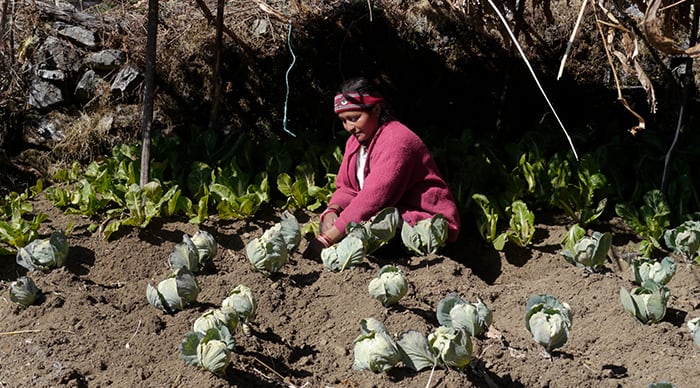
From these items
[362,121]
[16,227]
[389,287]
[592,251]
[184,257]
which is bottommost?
[592,251]

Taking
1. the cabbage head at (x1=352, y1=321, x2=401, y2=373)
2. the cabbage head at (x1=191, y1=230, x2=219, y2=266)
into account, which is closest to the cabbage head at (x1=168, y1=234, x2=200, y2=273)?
the cabbage head at (x1=191, y1=230, x2=219, y2=266)

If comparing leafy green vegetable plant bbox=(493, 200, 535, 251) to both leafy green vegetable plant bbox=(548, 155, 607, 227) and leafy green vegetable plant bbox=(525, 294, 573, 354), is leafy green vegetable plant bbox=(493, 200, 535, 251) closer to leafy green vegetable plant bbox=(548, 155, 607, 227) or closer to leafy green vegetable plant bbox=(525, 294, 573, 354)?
leafy green vegetable plant bbox=(548, 155, 607, 227)

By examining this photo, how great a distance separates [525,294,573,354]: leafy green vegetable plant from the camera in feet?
9.78

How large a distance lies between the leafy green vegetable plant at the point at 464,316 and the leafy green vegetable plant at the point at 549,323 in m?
0.16

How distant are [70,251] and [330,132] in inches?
81.3

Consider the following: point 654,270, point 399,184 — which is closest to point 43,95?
point 399,184

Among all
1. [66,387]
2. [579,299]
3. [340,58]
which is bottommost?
[579,299]

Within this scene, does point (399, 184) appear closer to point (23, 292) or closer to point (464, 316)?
point (464, 316)

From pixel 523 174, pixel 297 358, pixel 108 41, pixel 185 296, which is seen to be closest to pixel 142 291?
pixel 185 296

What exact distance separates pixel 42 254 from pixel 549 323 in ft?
7.15

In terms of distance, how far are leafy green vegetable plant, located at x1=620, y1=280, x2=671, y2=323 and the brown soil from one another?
0.05 meters

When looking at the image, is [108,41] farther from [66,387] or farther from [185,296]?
[66,387]

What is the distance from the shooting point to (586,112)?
5.57 metres

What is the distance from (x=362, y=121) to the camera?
13.9ft
